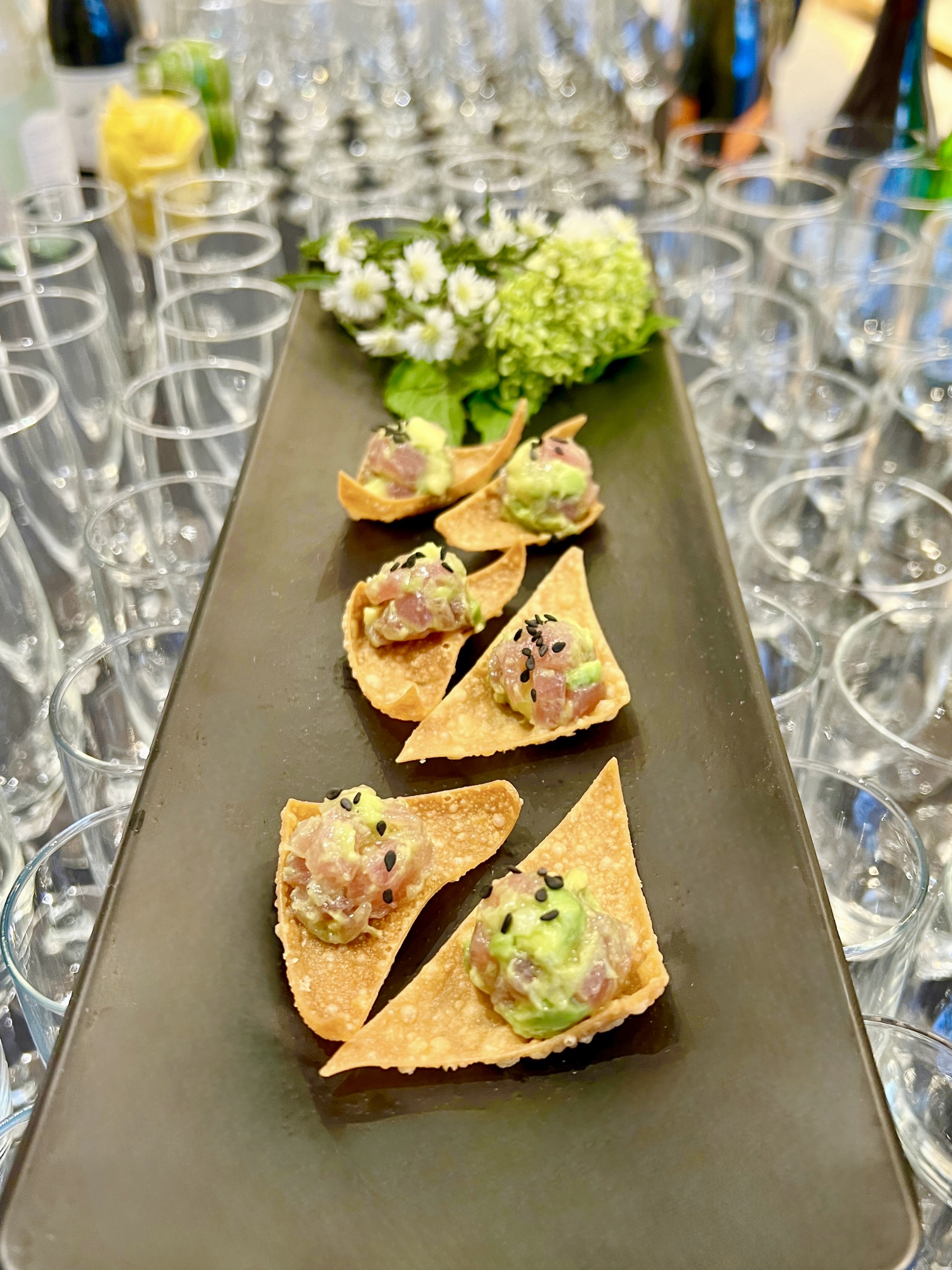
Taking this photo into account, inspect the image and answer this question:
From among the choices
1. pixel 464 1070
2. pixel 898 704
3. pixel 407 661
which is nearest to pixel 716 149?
pixel 898 704

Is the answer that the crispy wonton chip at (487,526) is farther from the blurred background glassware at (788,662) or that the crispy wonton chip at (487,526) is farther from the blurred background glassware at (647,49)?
the blurred background glassware at (647,49)

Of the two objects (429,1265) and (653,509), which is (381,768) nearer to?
(429,1265)

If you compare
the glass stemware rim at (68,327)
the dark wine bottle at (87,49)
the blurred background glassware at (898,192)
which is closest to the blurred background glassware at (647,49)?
the blurred background glassware at (898,192)

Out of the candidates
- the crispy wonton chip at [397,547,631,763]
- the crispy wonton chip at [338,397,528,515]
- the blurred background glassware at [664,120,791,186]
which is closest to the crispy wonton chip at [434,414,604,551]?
the crispy wonton chip at [338,397,528,515]

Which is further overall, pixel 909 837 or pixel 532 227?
pixel 532 227

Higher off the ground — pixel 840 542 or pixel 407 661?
pixel 407 661

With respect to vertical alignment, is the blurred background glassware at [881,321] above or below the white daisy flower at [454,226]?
below

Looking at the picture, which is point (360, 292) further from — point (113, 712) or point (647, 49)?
point (647, 49)

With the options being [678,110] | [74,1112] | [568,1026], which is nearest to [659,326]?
[568,1026]
